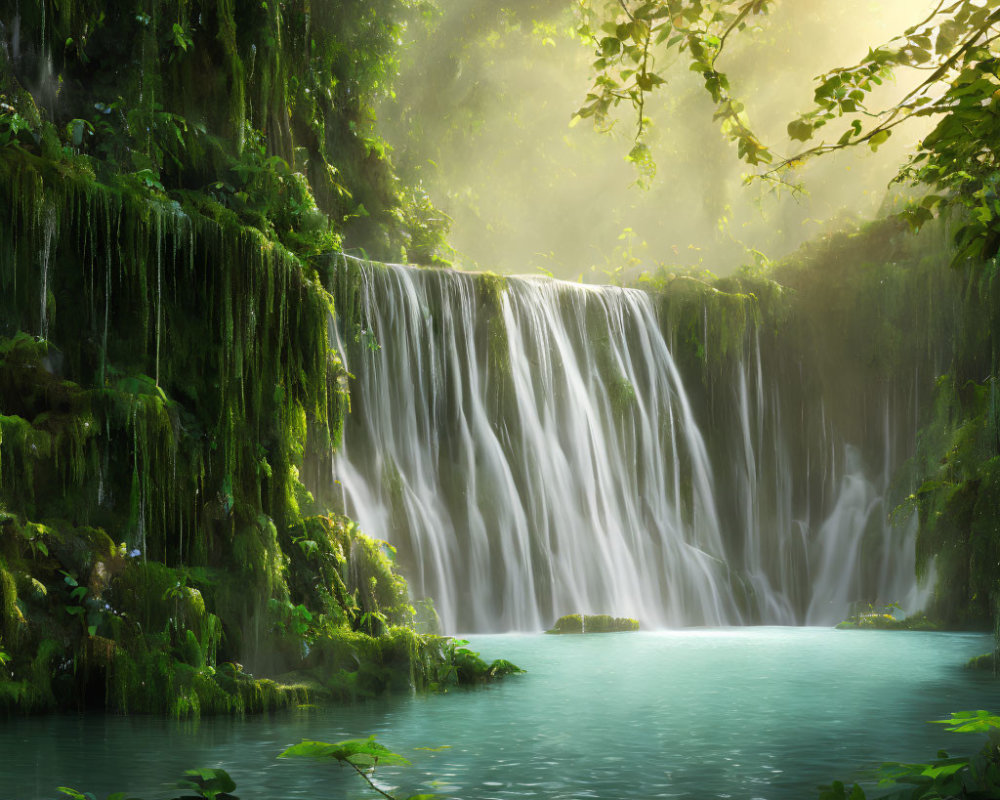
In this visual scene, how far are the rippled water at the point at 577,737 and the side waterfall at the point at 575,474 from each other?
4241 millimetres

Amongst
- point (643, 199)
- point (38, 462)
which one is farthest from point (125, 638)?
point (643, 199)

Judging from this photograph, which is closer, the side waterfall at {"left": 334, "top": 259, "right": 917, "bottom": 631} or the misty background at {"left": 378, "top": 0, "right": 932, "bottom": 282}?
the side waterfall at {"left": 334, "top": 259, "right": 917, "bottom": 631}

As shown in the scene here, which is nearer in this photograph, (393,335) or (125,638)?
(125,638)

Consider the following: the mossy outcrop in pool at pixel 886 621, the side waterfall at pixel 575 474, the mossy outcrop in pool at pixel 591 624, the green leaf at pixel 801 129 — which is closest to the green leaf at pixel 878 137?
the green leaf at pixel 801 129

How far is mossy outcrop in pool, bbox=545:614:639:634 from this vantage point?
14.5m

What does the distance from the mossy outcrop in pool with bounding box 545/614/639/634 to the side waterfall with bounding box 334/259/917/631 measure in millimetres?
698

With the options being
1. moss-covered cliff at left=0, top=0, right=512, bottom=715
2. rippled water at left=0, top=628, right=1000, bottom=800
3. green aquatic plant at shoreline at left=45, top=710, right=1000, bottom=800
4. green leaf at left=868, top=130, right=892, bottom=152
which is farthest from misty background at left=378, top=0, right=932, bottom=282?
green aquatic plant at shoreline at left=45, top=710, right=1000, bottom=800

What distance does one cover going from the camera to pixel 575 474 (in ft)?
56.4

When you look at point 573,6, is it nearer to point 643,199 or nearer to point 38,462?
point 643,199

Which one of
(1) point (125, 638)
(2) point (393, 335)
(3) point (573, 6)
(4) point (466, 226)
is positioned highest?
(3) point (573, 6)

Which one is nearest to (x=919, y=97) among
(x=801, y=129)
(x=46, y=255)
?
(x=801, y=129)

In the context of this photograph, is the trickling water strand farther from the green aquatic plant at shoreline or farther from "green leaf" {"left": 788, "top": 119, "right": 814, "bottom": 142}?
"green leaf" {"left": 788, "top": 119, "right": 814, "bottom": 142}

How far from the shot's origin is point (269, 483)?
31.3ft

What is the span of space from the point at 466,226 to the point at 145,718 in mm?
30256
